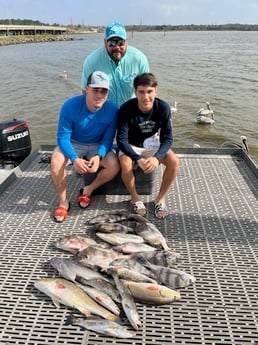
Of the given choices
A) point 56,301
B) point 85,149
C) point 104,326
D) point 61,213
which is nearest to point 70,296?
point 56,301

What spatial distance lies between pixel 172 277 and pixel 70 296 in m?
0.77

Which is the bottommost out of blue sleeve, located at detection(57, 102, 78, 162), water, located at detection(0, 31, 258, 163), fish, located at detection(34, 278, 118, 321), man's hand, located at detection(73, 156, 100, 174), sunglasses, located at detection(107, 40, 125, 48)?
water, located at detection(0, 31, 258, 163)

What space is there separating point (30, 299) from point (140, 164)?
165 cm

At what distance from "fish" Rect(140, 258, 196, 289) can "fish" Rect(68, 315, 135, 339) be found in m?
0.51

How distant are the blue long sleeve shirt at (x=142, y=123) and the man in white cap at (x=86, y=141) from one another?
148 mm

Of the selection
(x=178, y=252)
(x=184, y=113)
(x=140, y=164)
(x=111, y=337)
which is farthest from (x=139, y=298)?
(x=184, y=113)

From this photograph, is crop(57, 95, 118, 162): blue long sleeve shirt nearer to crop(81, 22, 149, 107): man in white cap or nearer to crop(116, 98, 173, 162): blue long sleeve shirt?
crop(116, 98, 173, 162): blue long sleeve shirt

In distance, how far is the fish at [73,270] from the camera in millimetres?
2766

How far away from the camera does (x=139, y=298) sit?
2.60 m

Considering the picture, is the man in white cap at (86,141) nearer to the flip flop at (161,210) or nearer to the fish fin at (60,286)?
the flip flop at (161,210)

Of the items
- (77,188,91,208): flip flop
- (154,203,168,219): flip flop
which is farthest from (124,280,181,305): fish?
(77,188,91,208): flip flop

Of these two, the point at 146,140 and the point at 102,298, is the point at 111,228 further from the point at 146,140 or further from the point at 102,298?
the point at 146,140

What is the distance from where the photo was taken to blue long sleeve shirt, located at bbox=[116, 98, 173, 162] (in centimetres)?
371

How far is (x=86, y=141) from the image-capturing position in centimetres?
393
